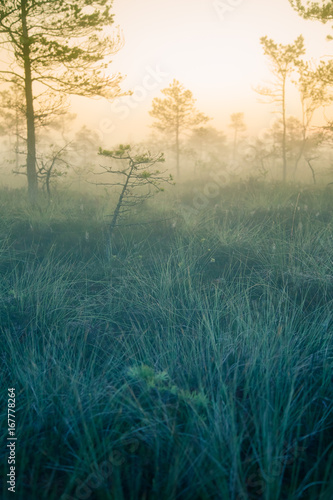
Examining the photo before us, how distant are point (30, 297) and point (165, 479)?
7.89 ft

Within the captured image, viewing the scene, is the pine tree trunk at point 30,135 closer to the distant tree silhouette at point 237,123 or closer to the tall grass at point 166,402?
the tall grass at point 166,402

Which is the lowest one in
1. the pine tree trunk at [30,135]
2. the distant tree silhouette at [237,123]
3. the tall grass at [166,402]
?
the tall grass at [166,402]

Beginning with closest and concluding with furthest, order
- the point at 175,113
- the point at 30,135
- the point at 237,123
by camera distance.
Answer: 1. the point at 30,135
2. the point at 175,113
3. the point at 237,123

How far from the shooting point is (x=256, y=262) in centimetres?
467

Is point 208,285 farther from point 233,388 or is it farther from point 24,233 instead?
point 24,233

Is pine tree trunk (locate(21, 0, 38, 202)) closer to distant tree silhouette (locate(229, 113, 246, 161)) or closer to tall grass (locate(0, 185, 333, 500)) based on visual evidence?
tall grass (locate(0, 185, 333, 500))

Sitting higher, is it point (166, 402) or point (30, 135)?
point (30, 135)

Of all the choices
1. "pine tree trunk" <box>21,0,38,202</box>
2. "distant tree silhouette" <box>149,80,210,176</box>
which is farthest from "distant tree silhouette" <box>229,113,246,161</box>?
"pine tree trunk" <box>21,0,38,202</box>

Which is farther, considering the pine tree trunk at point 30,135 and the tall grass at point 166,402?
the pine tree trunk at point 30,135

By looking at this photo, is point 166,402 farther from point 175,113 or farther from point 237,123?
point 237,123

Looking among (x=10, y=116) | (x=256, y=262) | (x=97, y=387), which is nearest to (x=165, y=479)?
(x=97, y=387)

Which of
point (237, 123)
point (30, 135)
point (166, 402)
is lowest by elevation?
point (166, 402)

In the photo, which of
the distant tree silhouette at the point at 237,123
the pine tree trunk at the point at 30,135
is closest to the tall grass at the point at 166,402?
the pine tree trunk at the point at 30,135

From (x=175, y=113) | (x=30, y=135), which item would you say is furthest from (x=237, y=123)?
(x=30, y=135)
